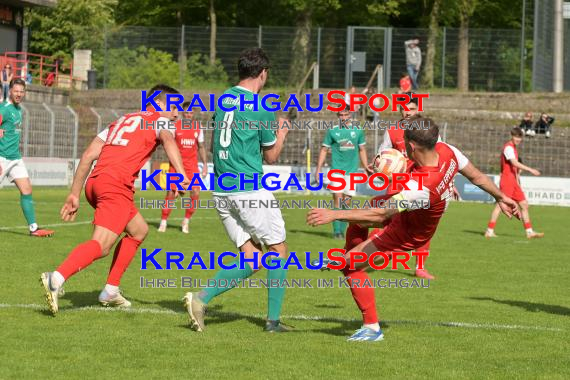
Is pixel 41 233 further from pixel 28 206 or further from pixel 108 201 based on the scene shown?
pixel 108 201

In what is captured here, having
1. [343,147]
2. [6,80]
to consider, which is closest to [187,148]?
[343,147]

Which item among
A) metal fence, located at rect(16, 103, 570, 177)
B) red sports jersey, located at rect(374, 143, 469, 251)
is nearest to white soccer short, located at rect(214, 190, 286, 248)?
red sports jersey, located at rect(374, 143, 469, 251)

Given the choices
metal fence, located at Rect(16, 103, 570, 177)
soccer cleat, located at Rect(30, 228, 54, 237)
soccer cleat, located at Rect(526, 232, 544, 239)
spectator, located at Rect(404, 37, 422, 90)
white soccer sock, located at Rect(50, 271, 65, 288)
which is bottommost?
white soccer sock, located at Rect(50, 271, 65, 288)

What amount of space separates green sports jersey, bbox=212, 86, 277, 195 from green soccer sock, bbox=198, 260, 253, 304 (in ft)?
2.13

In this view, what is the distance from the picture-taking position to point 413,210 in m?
8.20

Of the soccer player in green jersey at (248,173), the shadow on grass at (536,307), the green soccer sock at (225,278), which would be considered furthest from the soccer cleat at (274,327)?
the shadow on grass at (536,307)

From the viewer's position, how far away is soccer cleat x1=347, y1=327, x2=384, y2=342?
8.22m

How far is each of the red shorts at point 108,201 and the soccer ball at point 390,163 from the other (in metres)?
2.22

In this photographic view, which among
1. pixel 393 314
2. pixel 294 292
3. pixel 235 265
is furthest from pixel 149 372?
pixel 294 292

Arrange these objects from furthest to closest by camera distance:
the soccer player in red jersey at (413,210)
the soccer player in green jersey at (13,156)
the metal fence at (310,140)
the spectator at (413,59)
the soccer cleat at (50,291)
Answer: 1. the spectator at (413,59)
2. the metal fence at (310,140)
3. the soccer player in green jersey at (13,156)
4. the soccer cleat at (50,291)
5. the soccer player in red jersey at (413,210)

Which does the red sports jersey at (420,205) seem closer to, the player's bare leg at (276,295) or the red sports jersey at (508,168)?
the player's bare leg at (276,295)

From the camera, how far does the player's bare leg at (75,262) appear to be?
8.56 metres

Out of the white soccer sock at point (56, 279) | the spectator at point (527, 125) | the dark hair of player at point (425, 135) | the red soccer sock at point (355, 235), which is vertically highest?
the spectator at point (527, 125)

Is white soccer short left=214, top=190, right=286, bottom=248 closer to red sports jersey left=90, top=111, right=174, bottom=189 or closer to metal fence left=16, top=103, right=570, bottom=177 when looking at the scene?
red sports jersey left=90, top=111, right=174, bottom=189
